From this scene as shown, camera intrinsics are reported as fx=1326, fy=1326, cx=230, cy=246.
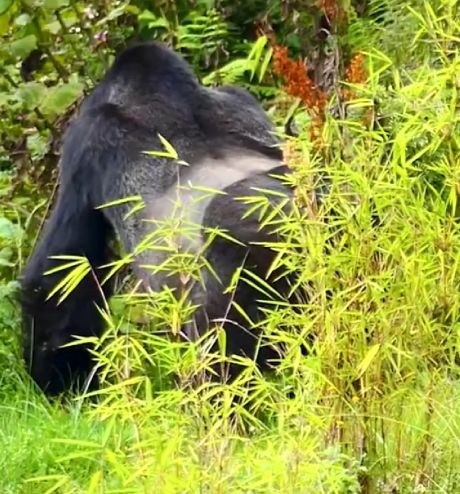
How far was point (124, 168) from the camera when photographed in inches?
171

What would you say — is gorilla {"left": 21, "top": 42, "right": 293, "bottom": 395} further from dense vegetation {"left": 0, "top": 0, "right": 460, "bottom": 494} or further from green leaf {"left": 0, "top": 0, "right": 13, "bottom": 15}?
dense vegetation {"left": 0, "top": 0, "right": 460, "bottom": 494}

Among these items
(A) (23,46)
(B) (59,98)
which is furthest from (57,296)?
(A) (23,46)

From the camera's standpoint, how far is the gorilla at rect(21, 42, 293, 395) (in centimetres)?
422

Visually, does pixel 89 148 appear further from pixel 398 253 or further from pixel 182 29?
pixel 398 253

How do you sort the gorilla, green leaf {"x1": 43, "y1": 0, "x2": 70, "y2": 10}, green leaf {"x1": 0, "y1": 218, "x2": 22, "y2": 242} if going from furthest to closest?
1. green leaf {"x1": 43, "y1": 0, "x2": 70, "y2": 10}
2. green leaf {"x1": 0, "y1": 218, "x2": 22, "y2": 242}
3. the gorilla

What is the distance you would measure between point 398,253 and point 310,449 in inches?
18.3

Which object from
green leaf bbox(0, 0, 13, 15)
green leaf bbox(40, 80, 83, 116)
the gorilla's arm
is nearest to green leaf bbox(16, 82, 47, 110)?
green leaf bbox(40, 80, 83, 116)

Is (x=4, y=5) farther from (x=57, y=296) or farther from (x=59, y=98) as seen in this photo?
(x=57, y=296)

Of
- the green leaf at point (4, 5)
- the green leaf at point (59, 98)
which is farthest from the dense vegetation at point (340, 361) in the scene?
the green leaf at point (59, 98)

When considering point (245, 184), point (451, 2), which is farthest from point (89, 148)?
point (451, 2)

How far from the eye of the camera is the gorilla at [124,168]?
4.22m

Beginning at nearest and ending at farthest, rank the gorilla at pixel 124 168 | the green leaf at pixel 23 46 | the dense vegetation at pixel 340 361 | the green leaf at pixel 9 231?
the dense vegetation at pixel 340 361 < the gorilla at pixel 124 168 < the green leaf at pixel 9 231 < the green leaf at pixel 23 46

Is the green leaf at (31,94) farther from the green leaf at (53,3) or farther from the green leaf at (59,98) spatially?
the green leaf at (53,3)

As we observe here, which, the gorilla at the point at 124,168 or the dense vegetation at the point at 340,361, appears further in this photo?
the gorilla at the point at 124,168
